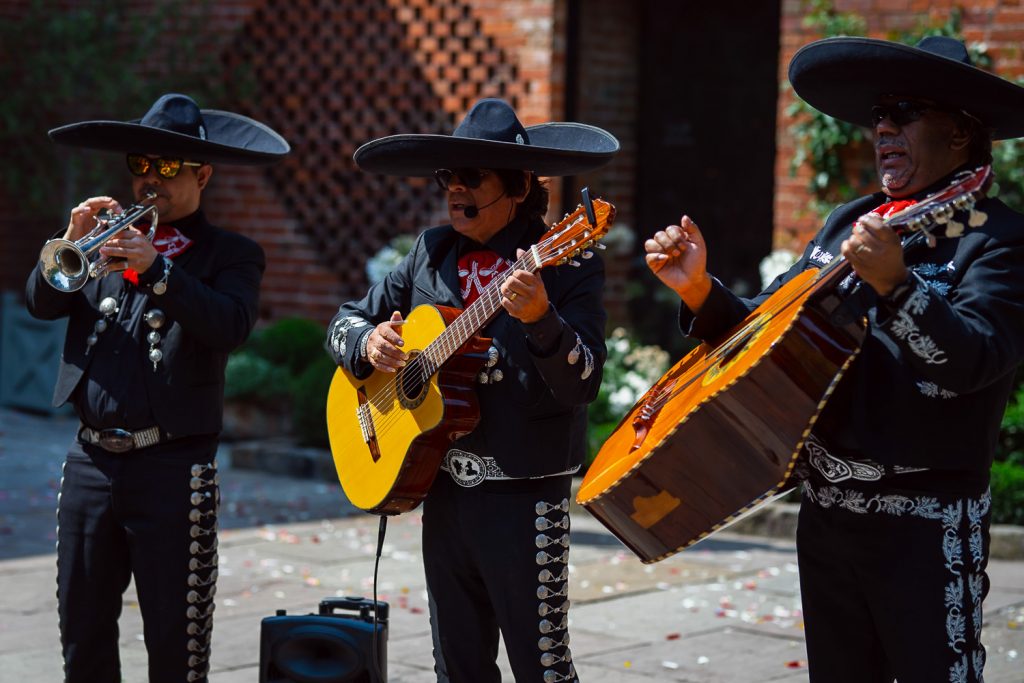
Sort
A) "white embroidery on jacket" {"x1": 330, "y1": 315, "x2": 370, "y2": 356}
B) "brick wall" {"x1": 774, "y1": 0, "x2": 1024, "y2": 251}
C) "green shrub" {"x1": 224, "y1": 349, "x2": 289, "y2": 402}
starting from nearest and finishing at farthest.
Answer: "white embroidery on jacket" {"x1": 330, "y1": 315, "x2": 370, "y2": 356}, "brick wall" {"x1": 774, "y1": 0, "x2": 1024, "y2": 251}, "green shrub" {"x1": 224, "y1": 349, "x2": 289, "y2": 402}

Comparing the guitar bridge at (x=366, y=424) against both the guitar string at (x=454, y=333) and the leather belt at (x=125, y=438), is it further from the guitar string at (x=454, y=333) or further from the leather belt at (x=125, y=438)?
the leather belt at (x=125, y=438)

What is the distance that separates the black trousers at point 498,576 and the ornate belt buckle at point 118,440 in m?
0.93

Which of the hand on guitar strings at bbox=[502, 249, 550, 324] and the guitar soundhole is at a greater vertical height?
the hand on guitar strings at bbox=[502, 249, 550, 324]

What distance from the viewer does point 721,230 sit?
9562mm

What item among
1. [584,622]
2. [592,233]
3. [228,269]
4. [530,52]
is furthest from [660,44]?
[592,233]

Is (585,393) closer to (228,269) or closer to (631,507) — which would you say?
(631,507)

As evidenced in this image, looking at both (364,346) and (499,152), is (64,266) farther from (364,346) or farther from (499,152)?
(499,152)

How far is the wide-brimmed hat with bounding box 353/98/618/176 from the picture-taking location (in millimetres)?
3570

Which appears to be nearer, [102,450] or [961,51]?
[961,51]

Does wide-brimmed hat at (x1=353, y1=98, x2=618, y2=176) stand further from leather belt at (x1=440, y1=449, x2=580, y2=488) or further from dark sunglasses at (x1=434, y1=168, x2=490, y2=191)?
leather belt at (x1=440, y1=449, x2=580, y2=488)

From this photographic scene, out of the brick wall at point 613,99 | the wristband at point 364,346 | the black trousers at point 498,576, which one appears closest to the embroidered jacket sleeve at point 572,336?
the black trousers at point 498,576

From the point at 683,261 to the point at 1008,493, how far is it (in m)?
4.11

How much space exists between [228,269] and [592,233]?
138cm

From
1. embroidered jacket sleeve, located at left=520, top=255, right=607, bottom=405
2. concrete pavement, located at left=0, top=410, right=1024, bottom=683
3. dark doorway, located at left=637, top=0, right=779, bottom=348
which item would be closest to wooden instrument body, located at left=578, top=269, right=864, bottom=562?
embroidered jacket sleeve, located at left=520, top=255, right=607, bottom=405
